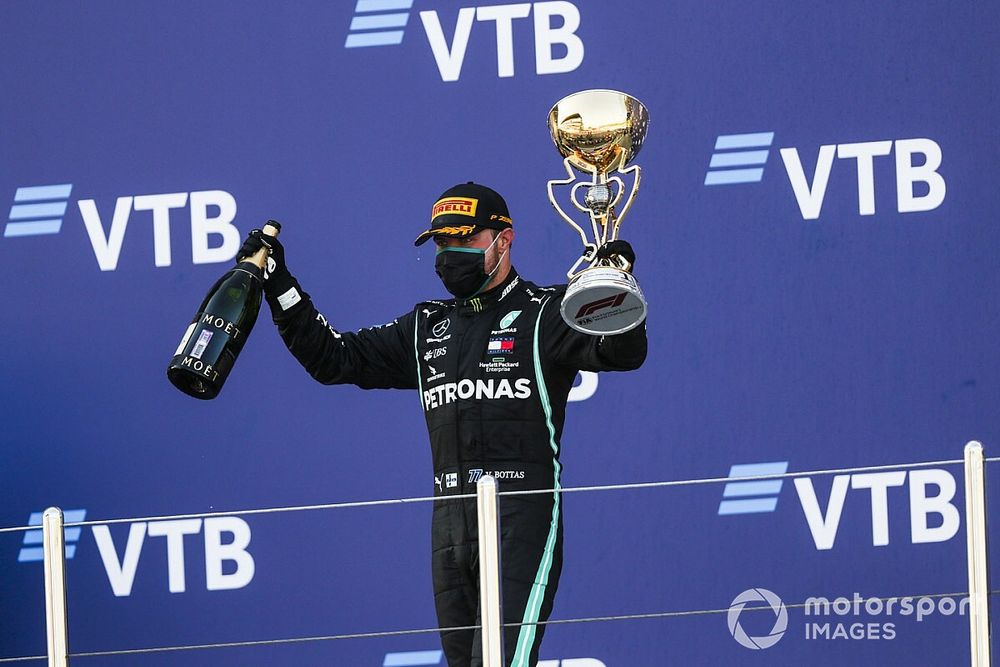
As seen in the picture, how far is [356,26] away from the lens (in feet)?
11.1

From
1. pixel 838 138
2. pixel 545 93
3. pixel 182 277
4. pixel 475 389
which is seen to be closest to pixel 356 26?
pixel 545 93

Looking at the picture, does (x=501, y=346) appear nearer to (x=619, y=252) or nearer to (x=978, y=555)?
(x=619, y=252)

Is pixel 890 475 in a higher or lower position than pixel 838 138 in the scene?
lower

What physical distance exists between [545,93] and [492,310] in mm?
957

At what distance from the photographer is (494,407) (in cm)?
241

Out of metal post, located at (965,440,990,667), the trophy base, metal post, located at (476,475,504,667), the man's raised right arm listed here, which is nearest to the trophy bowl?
the trophy base

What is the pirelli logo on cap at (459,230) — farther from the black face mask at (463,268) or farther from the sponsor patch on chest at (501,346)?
the sponsor patch on chest at (501,346)

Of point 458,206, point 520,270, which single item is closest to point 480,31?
point 520,270

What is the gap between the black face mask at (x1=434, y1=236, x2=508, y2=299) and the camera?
2461 millimetres

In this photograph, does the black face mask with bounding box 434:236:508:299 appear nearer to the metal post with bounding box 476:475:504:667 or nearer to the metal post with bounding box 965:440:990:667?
the metal post with bounding box 476:475:504:667

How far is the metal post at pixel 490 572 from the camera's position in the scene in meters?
2.14

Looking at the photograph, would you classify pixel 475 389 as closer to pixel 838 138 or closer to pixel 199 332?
pixel 199 332

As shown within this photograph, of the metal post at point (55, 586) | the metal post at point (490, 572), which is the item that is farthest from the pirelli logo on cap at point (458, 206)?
the metal post at point (55, 586)

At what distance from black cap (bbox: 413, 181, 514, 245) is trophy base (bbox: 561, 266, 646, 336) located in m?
0.28
